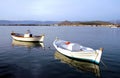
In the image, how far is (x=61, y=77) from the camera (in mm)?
16078

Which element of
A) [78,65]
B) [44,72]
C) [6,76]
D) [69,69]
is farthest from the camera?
[78,65]

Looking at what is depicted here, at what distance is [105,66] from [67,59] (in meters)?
5.19

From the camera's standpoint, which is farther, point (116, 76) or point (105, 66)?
point (105, 66)

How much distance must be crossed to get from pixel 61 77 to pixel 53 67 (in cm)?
324

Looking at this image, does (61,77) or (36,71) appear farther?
(36,71)

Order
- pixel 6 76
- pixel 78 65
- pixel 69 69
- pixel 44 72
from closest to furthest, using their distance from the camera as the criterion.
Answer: pixel 6 76 < pixel 44 72 < pixel 69 69 < pixel 78 65

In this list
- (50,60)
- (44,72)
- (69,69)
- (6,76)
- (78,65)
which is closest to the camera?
(6,76)

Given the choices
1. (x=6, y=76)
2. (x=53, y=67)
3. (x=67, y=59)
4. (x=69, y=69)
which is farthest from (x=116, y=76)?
(x=6, y=76)

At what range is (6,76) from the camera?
15.9 meters

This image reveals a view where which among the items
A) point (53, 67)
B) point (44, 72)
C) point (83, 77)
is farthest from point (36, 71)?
point (83, 77)

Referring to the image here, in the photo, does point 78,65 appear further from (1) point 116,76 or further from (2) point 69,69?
(1) point 116,76

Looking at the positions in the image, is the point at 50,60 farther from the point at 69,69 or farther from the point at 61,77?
the point at 61,77

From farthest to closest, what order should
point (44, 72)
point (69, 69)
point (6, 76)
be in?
1. point (69, 69)
2. point (44, 72)
3. point (6, 76)

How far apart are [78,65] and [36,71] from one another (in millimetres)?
5030
